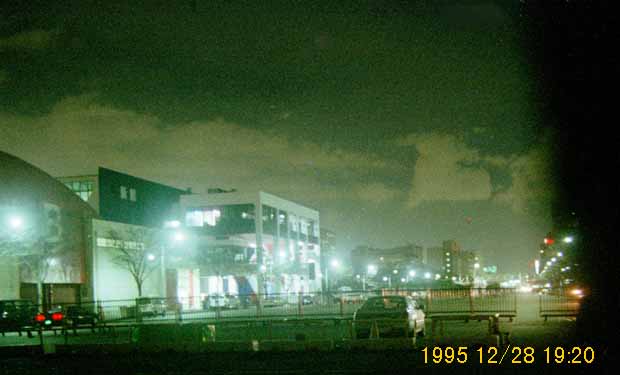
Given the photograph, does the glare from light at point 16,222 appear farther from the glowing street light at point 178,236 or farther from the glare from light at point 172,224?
the glare from light at point 172,224

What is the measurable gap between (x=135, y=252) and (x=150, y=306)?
23.4m

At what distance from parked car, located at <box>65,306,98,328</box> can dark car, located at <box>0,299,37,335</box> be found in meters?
1.84

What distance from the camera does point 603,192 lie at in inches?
440

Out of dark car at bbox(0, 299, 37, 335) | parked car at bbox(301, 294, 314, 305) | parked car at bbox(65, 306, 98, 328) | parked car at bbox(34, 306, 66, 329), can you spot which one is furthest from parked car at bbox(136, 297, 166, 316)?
parked car at bbox(301, 294, 314, 305)

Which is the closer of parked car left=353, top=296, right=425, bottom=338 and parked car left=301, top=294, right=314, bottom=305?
parked car left=353, top=296, right=425, bottom=338

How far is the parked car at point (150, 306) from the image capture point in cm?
3684

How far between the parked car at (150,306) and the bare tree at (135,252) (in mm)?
17950

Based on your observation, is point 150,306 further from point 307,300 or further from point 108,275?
point 108,275

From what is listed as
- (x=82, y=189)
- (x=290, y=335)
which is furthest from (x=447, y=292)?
(x=82, y=189)

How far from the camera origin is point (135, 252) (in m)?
60.9

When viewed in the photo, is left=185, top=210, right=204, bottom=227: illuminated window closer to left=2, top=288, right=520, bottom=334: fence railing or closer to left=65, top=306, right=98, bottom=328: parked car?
left=2, top=288, right=520, bottom=334: fence railing

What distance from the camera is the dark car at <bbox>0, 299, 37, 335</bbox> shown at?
35.7 m

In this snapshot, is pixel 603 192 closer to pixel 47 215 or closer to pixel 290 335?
pixel 290 335

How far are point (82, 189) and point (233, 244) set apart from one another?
18.0 meters
